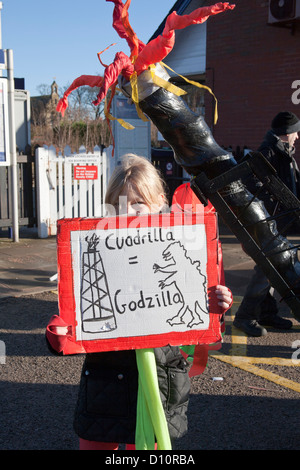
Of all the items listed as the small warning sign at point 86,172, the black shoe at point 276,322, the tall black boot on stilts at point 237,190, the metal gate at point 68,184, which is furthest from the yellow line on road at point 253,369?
the small warning sign at point 86,172

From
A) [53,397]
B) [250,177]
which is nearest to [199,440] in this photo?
[53,397]

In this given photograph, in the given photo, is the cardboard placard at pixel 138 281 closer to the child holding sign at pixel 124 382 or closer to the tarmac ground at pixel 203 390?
the child holding sign at pixel 124 382

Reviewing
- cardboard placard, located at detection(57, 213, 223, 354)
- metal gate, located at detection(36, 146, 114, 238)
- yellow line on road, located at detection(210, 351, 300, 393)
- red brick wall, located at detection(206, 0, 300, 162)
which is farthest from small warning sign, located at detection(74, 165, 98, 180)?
cardboard placard, located at detection(57, 213, 223, 354)

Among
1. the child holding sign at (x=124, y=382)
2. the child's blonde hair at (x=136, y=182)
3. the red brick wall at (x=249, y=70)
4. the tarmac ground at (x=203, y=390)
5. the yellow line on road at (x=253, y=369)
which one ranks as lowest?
the yellow line on road at (x=253, y=369)

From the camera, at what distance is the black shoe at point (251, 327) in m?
5.07

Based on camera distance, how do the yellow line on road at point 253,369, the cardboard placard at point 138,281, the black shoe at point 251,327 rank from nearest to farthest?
the cardboard placard at point 138,281 → the yellow line on road at point 253,369 → the black shoe at point 251,327

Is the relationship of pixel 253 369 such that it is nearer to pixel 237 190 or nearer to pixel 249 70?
pixel 237 190

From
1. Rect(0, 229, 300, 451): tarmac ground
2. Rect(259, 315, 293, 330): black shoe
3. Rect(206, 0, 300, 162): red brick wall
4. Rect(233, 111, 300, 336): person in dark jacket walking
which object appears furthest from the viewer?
Rect(206, 0, 300, 162): red brick wall

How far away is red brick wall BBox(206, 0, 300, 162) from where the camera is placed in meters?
11.3

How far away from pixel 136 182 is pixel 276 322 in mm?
3557

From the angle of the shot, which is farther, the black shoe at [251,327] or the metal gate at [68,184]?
the metal gate at [68,184]

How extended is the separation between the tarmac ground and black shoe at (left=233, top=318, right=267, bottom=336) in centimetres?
7

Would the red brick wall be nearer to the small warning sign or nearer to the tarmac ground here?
the small warning sign

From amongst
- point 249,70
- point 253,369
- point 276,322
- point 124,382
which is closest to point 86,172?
point 249,70
